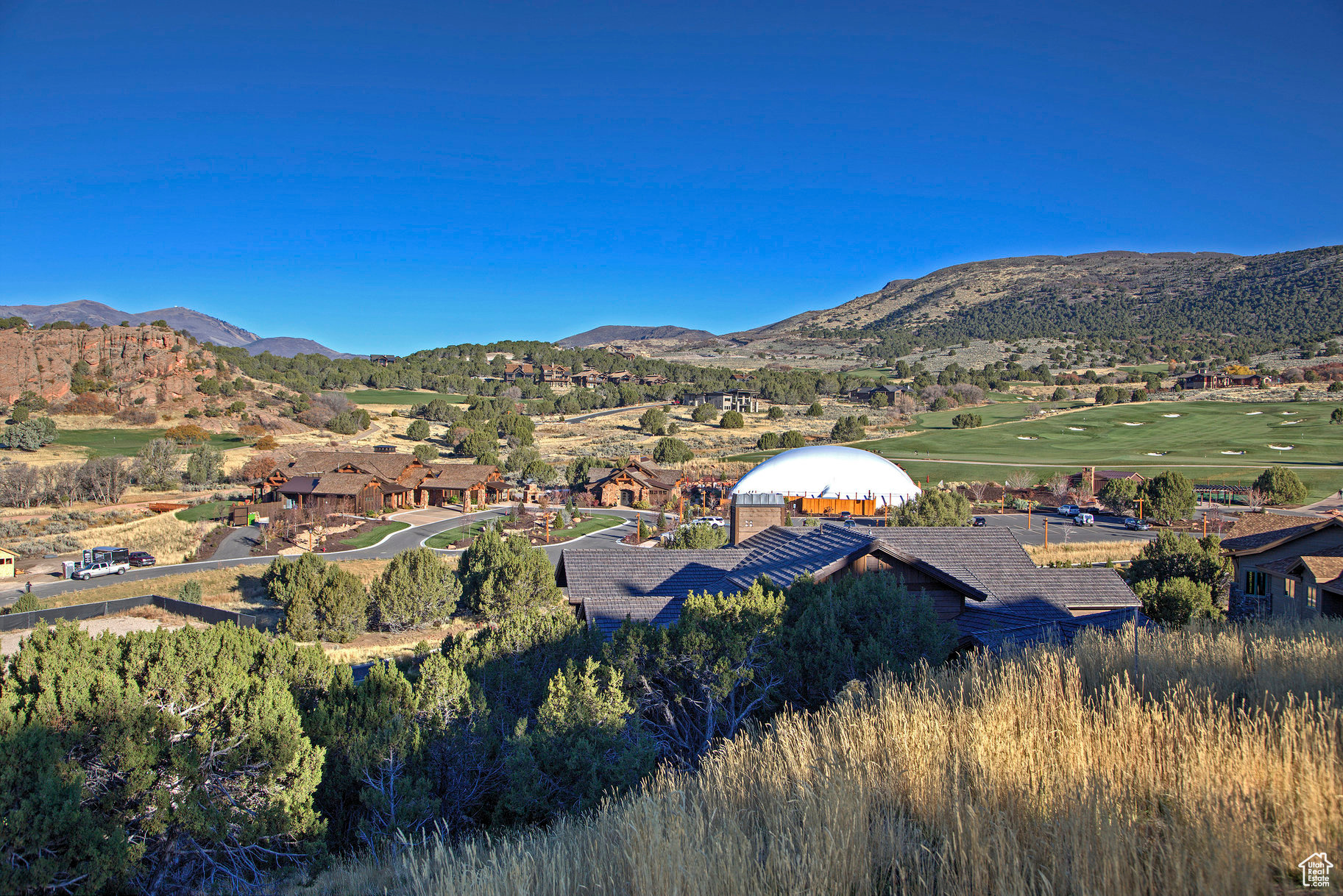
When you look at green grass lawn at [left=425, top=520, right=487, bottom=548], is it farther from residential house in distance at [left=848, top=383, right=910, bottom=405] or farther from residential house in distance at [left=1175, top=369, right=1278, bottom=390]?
residential house in distance at [left=1175, top=369, right=1278, bottom=390]

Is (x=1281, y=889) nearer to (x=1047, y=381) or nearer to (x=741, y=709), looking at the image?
(x=741, y=709)

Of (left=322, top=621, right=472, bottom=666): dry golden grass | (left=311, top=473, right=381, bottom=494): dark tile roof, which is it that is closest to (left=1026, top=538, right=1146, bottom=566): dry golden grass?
(left=322, top=621, right=472, bottom=666): dry golden grass

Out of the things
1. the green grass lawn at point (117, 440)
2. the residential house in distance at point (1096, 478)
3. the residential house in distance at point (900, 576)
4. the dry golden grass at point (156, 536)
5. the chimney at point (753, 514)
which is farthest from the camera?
the green grass lawn at point (117, 440)

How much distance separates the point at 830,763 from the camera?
4242 millimetres

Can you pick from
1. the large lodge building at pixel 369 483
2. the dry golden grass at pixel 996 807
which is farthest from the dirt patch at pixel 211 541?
the dry golden grass at pixel 996 807

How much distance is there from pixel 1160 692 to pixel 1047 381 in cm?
14730

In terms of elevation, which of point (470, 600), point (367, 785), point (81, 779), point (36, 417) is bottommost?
point (470, 600)

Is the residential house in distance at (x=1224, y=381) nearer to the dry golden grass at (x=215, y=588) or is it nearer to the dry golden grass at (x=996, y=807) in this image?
the dry golden grass at (x=215, y=588)

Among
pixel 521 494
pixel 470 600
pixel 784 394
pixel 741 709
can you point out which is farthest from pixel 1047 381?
pixel 741 709

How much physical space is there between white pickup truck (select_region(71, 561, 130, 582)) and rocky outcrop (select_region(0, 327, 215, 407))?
201ft

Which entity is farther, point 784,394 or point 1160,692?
point 784,394

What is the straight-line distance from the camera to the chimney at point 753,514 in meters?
21.2

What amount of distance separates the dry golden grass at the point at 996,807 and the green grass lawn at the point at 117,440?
3091 inches

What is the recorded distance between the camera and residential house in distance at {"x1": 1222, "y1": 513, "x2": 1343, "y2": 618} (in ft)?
63.3
